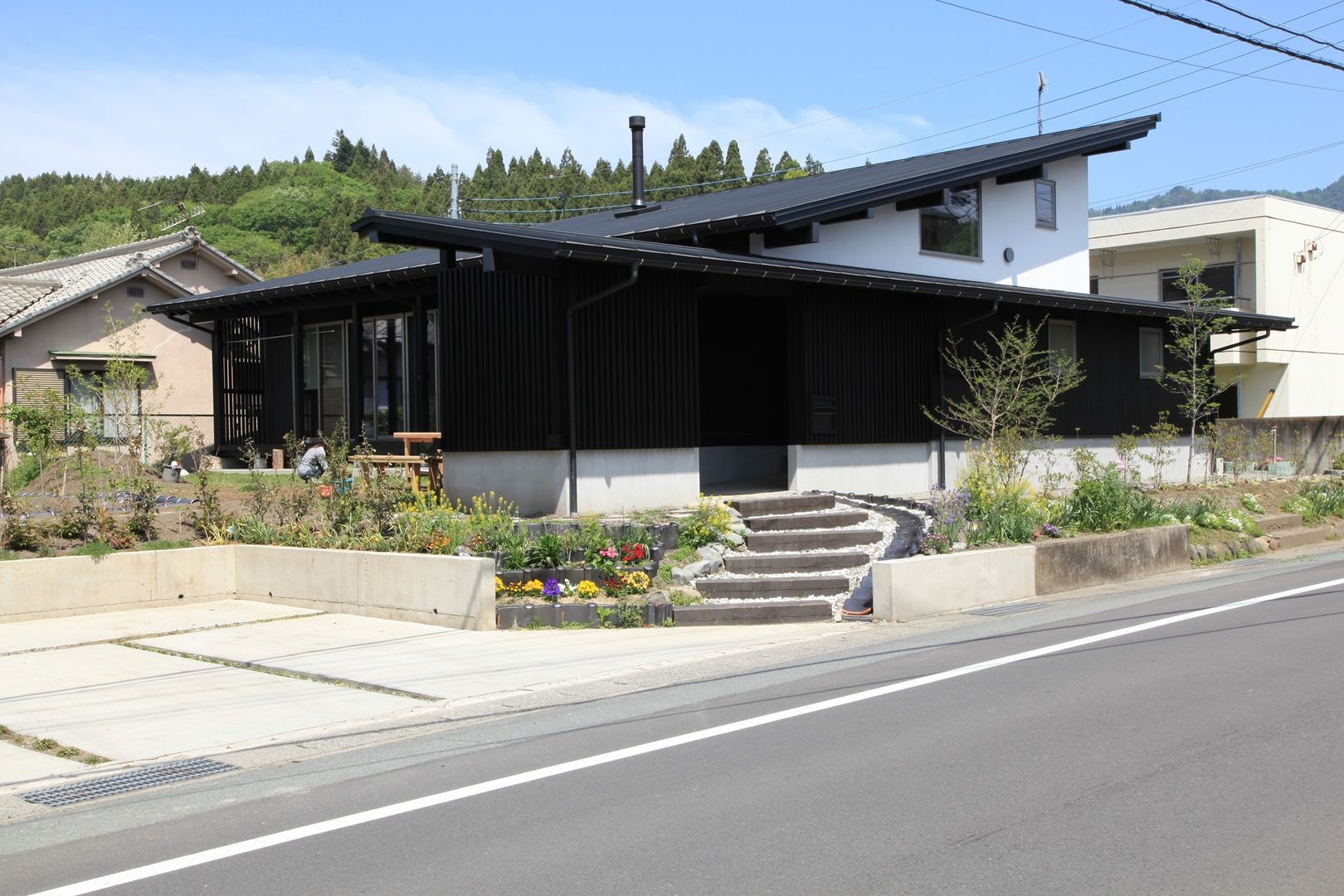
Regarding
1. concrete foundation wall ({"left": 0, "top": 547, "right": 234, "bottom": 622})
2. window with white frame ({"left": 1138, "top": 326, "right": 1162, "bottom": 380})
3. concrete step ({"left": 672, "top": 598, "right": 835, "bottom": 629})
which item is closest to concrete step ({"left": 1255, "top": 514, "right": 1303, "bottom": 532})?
window with white frame ({"left": 1138, "top": 326, "right": 1162, "bottom": 380})

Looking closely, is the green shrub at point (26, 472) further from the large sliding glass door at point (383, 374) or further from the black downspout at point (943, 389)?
the black downspout at point (943, 389)

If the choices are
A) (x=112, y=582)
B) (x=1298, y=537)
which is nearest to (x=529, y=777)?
(x=112, y=582)

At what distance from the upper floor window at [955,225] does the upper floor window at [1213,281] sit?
1994 cm

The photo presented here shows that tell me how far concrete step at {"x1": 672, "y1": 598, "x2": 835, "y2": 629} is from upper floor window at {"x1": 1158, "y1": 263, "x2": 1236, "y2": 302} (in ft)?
102

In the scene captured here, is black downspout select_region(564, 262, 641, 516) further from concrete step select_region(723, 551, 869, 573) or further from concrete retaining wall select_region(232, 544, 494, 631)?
concrete retaining wall select_region(232, 544, 494, 631)

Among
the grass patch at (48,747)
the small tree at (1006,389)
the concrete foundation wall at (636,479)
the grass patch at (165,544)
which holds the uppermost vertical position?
the small tree at (1006,389)

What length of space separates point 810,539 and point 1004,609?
8.77ft

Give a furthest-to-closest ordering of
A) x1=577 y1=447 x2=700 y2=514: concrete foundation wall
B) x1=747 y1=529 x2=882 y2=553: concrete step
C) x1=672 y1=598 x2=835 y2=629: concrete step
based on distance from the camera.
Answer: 1. x1=577 y1=447 x2=700 y2=514: concrete foundation wall
2. x1=747 y1=529 x2=882 y2=553: concrete step
3. x1=672 y1=598 x2=835 y2=629: concrete step

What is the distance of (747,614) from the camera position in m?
12.0

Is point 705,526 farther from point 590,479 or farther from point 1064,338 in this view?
point 1064,338

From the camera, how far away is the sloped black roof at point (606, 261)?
13922 mm

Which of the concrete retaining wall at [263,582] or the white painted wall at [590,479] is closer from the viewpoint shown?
the concrete retaining wall at [263,582]

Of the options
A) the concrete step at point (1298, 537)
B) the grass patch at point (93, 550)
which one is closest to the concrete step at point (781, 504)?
the concrete step at point (1298, 537)

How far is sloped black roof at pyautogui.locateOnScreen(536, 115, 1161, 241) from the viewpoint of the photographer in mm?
17484
